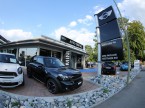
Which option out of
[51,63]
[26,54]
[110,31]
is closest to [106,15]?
[110,31]

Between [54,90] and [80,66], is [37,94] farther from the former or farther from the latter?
[80,66]

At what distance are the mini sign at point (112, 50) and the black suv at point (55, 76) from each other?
5.68 metres

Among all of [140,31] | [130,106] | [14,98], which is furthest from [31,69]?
[140,31]

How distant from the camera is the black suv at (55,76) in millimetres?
8648

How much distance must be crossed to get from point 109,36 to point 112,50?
47.5 inches

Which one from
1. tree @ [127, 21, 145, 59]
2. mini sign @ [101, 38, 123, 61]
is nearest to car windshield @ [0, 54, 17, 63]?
mini sign @ [101, 38, 123, 61]

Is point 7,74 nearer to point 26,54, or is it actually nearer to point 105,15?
point 26,54

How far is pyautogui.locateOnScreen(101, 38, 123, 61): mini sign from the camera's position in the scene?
1417cm

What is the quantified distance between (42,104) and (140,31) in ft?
149

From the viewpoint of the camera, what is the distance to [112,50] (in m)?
14.8

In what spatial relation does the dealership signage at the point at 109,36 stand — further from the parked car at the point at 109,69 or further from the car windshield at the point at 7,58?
the car windshield at the point at 7,58

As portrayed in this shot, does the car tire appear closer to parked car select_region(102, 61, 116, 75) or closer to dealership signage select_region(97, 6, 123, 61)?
dealership signage select_region(97, 6, 123, 61)

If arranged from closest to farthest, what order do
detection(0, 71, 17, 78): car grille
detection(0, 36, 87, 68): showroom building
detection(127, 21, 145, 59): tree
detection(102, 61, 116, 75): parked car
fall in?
detection(0, 71, 17, 78): car grille, detection(0, 36, 87, 68): showroom building, detection(102, 61, 116, 75): parked car, detection(127, 21, 145, 59): tree

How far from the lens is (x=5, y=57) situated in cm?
1012
